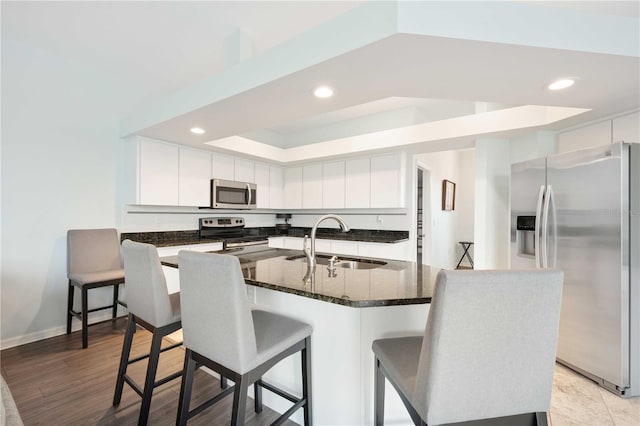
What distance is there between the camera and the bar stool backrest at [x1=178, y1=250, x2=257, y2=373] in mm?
1136

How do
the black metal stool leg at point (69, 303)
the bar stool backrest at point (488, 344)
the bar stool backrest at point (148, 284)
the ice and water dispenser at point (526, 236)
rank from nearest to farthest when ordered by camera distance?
the bar stool backrest at point (488, 344) < the bar stool backrest at point (148, 284) < the ice and water dispenser at point (526, 236) < the black metal stool leg at point (69, 303)

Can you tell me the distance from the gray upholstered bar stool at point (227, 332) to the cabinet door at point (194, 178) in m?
2.55

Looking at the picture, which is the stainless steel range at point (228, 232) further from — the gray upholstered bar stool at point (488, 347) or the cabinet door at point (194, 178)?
the gray upholstered bar stool at point (488, 347)

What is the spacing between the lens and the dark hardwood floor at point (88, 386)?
1.71m

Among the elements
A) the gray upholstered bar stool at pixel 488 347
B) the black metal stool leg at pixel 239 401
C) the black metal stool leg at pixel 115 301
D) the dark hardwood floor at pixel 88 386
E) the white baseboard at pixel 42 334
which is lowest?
the dark hardwood floor at pixel 88 386

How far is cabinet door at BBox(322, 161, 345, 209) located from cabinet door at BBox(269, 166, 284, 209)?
2.83 feet

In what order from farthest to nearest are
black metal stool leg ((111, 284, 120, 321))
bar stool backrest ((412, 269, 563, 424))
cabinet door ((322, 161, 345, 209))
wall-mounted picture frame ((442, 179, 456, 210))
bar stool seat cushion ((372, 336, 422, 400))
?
1. wall-mounted picture frame ((442, 179, 456, 210))
2. cabinet door ((322, 161, 345, 209))
3. black metal stool leg ((111, 284, 120, 321))
4. bar stool seat cushion ((372, 336, 422, 400))
5. bar stool backrest ((412, 269, 563, 424))

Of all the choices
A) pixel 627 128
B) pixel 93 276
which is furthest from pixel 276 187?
pixel 627 128

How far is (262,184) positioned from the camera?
4684 millimetres

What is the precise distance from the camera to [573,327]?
224cm

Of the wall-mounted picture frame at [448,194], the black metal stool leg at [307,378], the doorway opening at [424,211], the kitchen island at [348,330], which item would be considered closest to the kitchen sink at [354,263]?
the kitchen island at [348,330]

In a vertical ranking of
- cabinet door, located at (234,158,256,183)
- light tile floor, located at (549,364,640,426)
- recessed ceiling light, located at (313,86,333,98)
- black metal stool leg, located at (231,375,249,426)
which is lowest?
light tile floor, located at (549,364,640,426)

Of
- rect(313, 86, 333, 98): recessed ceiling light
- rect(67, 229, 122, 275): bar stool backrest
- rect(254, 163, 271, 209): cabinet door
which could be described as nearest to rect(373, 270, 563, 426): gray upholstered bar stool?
rect(313, 86, 333, 98): recessed ceiling light

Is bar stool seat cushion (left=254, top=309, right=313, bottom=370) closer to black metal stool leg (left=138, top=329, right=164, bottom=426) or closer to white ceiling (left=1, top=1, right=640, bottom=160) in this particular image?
black metal stool leg (left=138, top=329, right=164, bottom=426)
